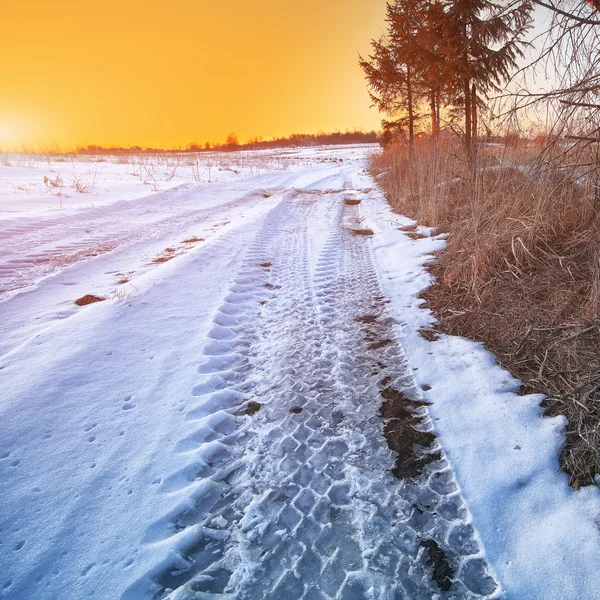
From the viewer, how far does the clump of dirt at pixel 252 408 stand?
226 cm

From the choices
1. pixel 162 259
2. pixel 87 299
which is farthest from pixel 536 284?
pixel 162 259

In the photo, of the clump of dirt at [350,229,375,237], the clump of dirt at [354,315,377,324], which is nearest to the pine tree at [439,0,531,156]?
the clump of dirt at [350,229,375,237]

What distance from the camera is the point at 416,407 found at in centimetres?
221

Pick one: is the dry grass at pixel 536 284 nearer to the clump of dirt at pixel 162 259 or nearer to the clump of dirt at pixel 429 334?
the clump of dirt at pixel 429 334

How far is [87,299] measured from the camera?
3.70 meters

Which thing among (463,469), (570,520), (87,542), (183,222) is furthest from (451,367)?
(183,222)

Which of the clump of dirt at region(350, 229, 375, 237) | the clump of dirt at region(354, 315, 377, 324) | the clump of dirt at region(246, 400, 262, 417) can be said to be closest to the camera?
the clump of dirt at region(246, 400, 262, 417)

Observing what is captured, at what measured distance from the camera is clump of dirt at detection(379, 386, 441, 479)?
71.9 inches

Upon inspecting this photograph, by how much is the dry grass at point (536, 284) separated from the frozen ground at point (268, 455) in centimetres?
15

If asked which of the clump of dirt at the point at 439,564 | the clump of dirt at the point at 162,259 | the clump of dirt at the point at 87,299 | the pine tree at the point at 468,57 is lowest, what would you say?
the clump of dirt at the point at 439,564

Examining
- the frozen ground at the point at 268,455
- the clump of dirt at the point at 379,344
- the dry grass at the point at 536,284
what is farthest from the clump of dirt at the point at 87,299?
the dry grass at the point at 536,284

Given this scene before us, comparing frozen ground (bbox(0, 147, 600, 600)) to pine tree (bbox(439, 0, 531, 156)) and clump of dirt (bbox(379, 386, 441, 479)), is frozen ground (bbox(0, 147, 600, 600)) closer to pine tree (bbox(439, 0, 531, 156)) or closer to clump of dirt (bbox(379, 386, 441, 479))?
clump of dirt (bbox(379, 386, 441, 479))

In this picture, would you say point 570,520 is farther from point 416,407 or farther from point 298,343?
point 298,343

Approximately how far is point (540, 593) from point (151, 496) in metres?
1.64
